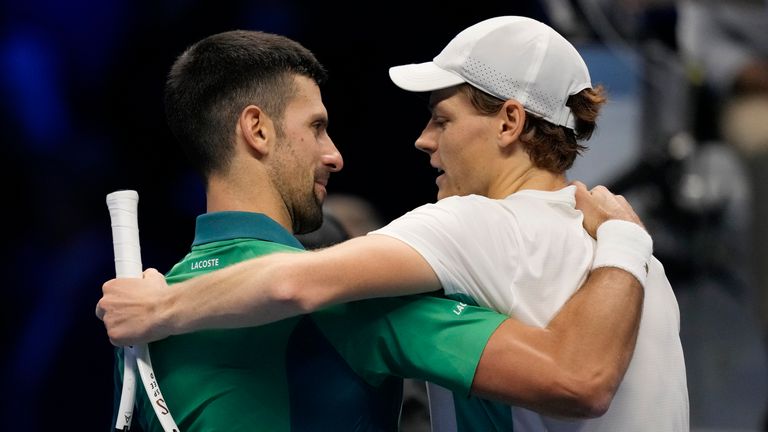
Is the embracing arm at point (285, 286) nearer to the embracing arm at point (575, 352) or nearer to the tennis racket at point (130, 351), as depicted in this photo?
the tennis racket at point (130, 351)

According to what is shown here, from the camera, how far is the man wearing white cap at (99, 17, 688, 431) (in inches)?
88.7

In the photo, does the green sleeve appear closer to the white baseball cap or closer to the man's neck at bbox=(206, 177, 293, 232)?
the man's neck at bbox=(206, 177, 293, 232)

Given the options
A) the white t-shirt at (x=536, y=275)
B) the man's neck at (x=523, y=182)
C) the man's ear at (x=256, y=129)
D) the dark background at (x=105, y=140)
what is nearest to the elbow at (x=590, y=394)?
the white t-shirt at (x=536, y=275)

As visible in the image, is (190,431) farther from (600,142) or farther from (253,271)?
(600,142)

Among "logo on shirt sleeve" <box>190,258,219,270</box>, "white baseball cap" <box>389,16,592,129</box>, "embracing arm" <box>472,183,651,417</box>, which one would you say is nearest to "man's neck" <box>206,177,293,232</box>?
"logo on shirt sleeve" <box>190,258,219,270</box>

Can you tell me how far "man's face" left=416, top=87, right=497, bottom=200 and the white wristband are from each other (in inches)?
11.5

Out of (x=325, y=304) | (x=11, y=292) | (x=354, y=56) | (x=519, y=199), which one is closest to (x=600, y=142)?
(x=354, y=56)

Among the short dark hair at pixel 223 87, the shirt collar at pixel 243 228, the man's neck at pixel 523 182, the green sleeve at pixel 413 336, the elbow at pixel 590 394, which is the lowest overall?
the elbow at pixel 590 394

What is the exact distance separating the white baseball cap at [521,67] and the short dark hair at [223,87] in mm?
321

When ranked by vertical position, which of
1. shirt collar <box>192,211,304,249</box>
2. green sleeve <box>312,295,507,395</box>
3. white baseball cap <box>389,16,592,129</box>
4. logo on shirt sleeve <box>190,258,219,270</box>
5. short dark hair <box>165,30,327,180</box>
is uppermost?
short dark hair <box>165,30,327,180</box>

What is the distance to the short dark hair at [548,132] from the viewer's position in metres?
2.58

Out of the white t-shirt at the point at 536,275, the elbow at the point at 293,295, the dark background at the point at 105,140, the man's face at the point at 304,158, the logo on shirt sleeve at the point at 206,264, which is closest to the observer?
the elbow at the point at 293,295

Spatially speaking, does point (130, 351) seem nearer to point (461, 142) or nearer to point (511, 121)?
point (461, 142)

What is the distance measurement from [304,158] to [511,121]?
462 millimetres
